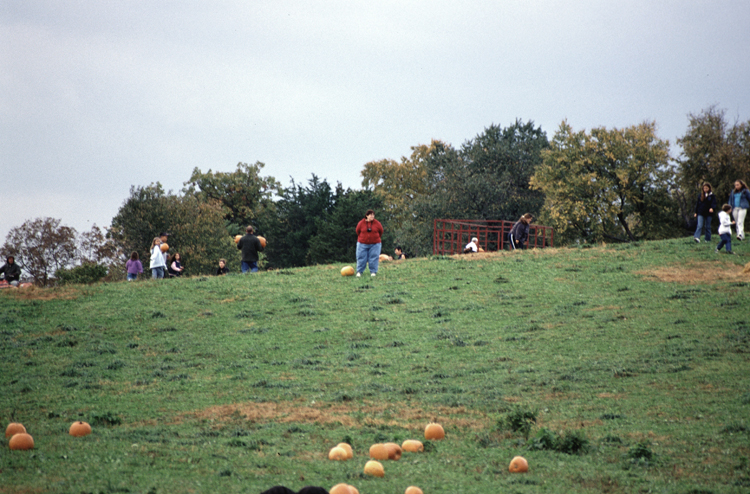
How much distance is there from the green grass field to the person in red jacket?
81cm

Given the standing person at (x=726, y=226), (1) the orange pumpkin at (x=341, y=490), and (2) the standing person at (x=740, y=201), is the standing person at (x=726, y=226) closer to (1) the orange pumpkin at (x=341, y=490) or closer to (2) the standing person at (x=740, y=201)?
(2) the standing person at (x=740, y=201)

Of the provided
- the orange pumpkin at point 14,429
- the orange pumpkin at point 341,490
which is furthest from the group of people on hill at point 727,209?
the orange pumpkin at point 14,429

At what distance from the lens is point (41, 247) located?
66750 millimetres

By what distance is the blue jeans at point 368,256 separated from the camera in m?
24.4

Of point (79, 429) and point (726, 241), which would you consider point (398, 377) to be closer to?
point (79, 429)

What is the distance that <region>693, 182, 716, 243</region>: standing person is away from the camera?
81.4ft

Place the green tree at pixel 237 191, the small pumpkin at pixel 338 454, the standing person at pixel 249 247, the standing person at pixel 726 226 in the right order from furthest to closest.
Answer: the green tree at pixel 237 191, the standing person at pixel 249 247, the standing person at pixel 726 226, the small pumpkin at pixel 338 454

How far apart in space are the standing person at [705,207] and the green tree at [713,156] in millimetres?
27189


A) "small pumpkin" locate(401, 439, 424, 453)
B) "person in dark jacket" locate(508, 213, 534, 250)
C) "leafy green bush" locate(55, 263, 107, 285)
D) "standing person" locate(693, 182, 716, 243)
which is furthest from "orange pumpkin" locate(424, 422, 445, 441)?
"leafy green bush" locate(55, 263, 107, 285)

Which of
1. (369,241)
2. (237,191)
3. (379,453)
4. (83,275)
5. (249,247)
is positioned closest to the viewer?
(379,453)

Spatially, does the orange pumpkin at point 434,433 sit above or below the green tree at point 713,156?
below

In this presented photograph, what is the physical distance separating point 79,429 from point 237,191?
83426 millimetres

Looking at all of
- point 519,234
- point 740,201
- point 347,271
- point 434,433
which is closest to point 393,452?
point 434,433

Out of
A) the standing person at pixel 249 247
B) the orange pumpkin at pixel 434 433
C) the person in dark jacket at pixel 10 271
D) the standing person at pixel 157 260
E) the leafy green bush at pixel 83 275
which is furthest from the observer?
the leafy green bush at pixel 83 275
